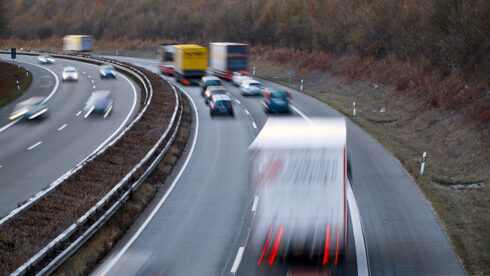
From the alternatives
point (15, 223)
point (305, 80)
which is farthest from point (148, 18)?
point (15, 223)

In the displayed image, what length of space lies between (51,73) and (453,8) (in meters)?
51.1

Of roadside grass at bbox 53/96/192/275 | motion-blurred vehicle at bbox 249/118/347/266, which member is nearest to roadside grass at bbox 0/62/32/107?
roadside grass at bbox 53/96/192/275

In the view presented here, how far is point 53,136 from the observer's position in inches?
1096

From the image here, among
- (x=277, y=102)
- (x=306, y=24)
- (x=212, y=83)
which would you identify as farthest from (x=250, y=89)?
(x=306, y=24)

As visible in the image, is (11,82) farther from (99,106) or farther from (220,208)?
(220,208)

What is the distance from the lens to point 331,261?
421 inches

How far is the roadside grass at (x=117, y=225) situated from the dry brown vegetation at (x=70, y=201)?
0.82m

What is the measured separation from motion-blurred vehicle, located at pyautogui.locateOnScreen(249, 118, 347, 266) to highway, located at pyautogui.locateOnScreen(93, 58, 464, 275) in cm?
70

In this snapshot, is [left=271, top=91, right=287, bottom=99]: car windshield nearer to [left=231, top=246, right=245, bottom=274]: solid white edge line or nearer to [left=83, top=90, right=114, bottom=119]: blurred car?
[left=83, top=90, right=114, bottom=119]: blurred car

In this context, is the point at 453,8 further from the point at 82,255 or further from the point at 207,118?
the point at 82,255

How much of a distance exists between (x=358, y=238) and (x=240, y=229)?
11.2 ft

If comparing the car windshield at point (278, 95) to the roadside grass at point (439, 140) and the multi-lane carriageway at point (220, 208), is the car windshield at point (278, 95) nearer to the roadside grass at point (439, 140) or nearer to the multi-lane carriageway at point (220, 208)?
the multi-lane carriageway at point (220, 208)

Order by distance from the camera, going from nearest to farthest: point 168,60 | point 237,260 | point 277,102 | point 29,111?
1. point 237,260
2. point 29,111
3. point 277,102
4. point 168,60

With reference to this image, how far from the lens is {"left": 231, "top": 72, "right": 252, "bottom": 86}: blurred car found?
45753 mm
